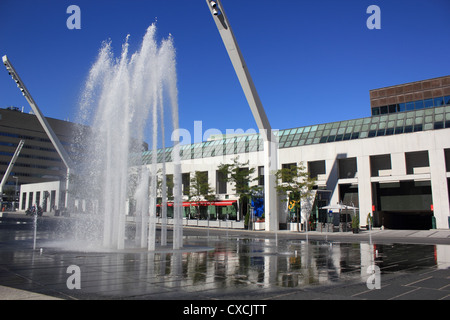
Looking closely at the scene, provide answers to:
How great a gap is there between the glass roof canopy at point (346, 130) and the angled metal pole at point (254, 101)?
9.54 meters

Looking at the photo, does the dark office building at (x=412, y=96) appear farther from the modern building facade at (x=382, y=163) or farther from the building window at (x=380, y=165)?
the building window at (x=380, y=165)

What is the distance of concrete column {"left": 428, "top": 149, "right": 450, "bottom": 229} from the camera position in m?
35.3

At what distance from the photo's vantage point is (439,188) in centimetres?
3569

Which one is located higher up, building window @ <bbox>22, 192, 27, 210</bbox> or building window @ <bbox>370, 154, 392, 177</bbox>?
building window @ <bbox>370, 154, 392, 177</bbox>

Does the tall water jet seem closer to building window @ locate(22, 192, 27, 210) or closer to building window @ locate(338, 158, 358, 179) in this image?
building window @ locate(338, 158, 358, 179)

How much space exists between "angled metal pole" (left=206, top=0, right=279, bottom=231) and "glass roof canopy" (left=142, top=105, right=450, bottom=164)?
9.54 m

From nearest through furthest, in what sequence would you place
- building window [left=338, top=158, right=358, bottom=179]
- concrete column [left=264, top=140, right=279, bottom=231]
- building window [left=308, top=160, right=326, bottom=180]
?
1. concrete column [left=264, top=140, right=279, bottom=231]
2. building window [left=338, top=158, right=358, bottom=179]
3. building window [left=308, top=160, right=326, bottom=180]

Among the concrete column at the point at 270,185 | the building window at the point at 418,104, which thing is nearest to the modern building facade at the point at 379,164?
the concrete column at the point at 270,185

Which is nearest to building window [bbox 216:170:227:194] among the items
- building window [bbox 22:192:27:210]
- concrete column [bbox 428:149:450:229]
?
concrete column [bbox 428:149:450:229]

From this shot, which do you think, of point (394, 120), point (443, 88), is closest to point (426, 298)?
point (394, 120)

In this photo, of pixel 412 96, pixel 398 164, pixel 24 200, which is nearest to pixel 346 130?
pixel 398 164

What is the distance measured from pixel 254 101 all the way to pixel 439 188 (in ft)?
67.8

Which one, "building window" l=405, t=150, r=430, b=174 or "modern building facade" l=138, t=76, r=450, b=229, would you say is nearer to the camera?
"modern building facade" l=138, t=76, r=450, b=229

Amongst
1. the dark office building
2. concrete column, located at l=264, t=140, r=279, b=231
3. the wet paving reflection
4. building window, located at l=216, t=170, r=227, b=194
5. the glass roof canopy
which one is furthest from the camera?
the dark office building
